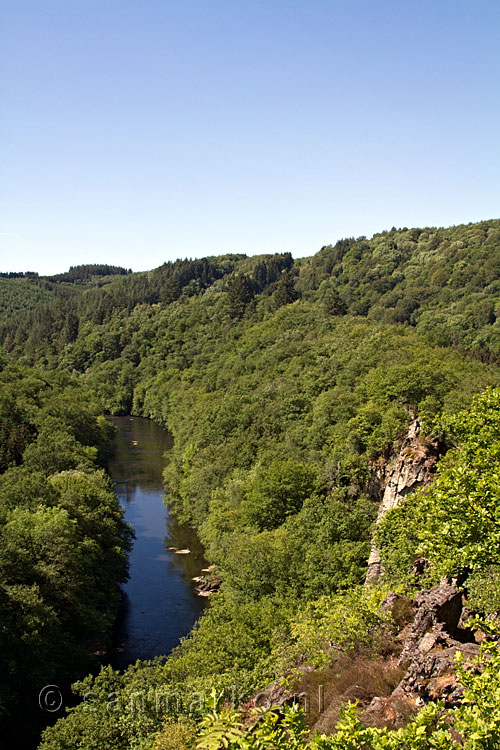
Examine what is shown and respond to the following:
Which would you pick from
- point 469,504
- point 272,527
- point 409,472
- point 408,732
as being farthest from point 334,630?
point 272,527

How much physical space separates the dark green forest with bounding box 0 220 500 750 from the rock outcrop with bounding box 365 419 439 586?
1.15m

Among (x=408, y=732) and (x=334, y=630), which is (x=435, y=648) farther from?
(x=408, y=732)

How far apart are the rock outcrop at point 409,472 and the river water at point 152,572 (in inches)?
692

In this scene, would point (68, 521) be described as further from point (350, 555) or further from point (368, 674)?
point (368, 674)

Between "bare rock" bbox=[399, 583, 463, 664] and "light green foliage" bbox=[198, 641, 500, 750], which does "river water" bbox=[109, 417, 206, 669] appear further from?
"light green foliage" bbox=[198, 641, 500, 750]

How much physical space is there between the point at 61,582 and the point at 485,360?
78084mm

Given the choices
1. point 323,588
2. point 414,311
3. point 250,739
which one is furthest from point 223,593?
point 414,311

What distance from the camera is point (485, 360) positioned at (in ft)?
310

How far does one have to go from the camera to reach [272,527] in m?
51.8

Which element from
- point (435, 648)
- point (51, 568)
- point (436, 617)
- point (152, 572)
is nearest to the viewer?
point (435, 648)

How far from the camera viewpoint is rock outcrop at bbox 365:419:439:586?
1356 inches

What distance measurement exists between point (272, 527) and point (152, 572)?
13412mm

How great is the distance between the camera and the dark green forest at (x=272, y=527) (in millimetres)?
19125

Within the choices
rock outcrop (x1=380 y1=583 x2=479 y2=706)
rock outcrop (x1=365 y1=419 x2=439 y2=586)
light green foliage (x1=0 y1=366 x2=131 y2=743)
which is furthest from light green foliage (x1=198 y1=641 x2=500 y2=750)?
light green foliage (x1=0 y1=366 x2=131 y2=743)
